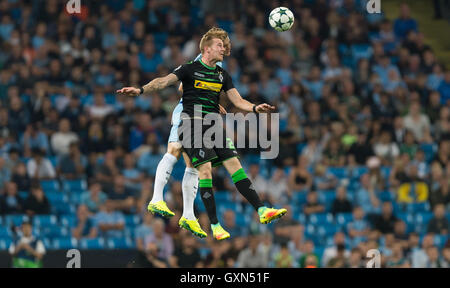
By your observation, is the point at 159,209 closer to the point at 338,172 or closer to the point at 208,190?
the point at 208,190

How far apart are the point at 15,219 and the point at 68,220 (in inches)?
42.4

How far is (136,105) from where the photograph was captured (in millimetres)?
21094

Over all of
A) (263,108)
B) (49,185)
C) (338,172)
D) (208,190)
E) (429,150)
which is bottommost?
(208,190)

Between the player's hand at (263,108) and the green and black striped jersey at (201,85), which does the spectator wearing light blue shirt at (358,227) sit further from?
the player's hand at (263,108)

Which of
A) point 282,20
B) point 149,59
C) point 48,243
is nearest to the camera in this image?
→ point 282,20

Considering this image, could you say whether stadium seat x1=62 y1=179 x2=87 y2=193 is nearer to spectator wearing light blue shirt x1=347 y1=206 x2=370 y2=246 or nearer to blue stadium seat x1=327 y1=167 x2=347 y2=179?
blue stadium seat x1=327 y1=167 x2=347 y2=179

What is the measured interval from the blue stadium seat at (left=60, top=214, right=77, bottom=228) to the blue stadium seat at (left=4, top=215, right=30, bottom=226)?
0.74 metres

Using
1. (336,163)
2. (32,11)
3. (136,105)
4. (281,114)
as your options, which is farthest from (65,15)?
(336,163)

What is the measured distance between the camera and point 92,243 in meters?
18.6

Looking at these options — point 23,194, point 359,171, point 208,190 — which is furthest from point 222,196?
point 208,190

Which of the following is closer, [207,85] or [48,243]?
[207,85]

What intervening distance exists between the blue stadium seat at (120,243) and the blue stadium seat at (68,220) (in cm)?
91

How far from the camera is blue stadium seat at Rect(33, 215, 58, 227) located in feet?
62.2

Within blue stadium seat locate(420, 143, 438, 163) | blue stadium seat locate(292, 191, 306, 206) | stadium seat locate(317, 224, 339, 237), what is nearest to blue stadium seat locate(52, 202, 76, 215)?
blue stadium seat locate(292, 191, 306, 206)
